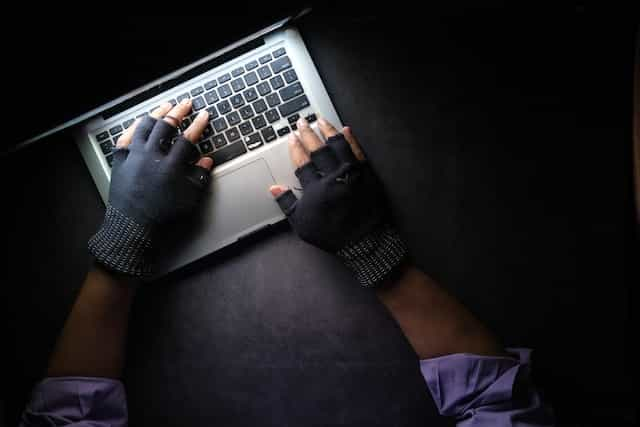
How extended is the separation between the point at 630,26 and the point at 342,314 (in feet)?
2.24

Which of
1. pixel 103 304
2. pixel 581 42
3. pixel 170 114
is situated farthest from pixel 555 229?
pixel 103 304

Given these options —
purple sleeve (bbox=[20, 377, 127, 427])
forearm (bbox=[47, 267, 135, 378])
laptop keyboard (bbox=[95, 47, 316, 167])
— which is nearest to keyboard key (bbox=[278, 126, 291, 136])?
laptop keyboard (bbox=[95, 47, 316, 167])

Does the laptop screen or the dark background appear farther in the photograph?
the dark background

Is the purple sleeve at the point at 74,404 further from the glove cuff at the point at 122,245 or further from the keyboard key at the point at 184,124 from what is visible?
the keyboard key at the point at 184,124

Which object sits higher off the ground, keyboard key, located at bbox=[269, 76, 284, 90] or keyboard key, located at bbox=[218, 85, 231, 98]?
keyboard key, located at bbox=[218, 85, 231, 98]

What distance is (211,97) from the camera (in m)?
0.71

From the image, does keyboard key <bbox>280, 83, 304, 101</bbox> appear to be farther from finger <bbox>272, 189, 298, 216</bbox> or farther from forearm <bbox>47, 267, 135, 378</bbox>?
forearm <bbox>47, 267, 135, 378</bbox>

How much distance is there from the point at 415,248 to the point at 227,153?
371 mm

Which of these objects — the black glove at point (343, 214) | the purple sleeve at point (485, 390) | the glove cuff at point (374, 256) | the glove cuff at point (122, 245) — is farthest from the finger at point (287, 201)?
the purple sleeve at point (485, 390)

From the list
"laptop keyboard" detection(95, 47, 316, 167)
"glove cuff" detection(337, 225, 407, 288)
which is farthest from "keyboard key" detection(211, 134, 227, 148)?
"glove cuff" detection(337, 225, 407, 288)

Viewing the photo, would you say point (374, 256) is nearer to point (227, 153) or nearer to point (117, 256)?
point (227, 153)

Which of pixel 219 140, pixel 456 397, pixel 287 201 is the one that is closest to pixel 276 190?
pixel 287 201

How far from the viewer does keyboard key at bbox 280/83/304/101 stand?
2.32ft

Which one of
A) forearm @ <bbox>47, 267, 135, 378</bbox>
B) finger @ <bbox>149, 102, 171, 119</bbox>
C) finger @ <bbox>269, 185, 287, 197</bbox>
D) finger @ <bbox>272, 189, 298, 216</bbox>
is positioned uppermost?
finger @ <bbox>149, 102, 171, 119</bbox>
